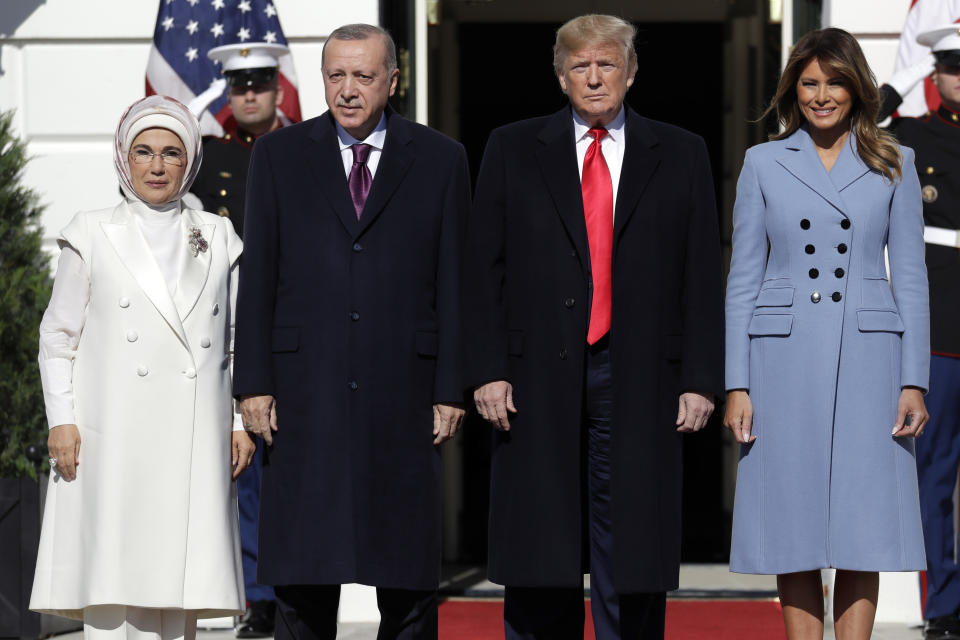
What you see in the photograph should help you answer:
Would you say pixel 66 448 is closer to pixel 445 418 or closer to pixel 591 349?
pixel 445 418

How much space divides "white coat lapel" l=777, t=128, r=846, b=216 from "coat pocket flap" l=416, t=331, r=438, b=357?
1148 mm

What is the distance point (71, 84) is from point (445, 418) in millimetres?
3136

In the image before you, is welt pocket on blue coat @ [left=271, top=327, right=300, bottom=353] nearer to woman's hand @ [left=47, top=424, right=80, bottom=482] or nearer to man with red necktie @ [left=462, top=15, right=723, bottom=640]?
man with red necktie @ [left=462, top=15, right=723, bottom=640]

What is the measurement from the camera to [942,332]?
5.86 m

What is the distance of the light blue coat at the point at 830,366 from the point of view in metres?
4.47

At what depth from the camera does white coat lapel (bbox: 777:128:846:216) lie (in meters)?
4.52

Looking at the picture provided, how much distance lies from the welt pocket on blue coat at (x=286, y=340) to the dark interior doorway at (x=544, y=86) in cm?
451

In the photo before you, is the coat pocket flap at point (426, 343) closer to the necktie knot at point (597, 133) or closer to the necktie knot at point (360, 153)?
the necktie knot at point (360, 153)

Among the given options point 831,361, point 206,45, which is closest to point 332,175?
point 831,361

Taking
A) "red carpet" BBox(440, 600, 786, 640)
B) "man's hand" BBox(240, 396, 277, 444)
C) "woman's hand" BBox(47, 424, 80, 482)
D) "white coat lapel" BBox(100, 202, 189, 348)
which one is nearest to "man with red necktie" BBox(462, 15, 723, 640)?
"man's hand" BBox(240, 396, 277, 444)

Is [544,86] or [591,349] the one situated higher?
[544,86]

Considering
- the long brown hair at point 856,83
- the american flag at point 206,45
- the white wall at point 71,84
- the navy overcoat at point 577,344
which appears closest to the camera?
the navy overcoat at point 577,344

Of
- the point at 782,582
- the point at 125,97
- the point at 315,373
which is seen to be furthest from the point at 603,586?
the point at 125,97

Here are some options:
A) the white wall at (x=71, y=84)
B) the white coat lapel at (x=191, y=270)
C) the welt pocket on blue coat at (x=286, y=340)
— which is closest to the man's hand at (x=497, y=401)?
the welt pocket on blue coat at (x=286, y=340)
